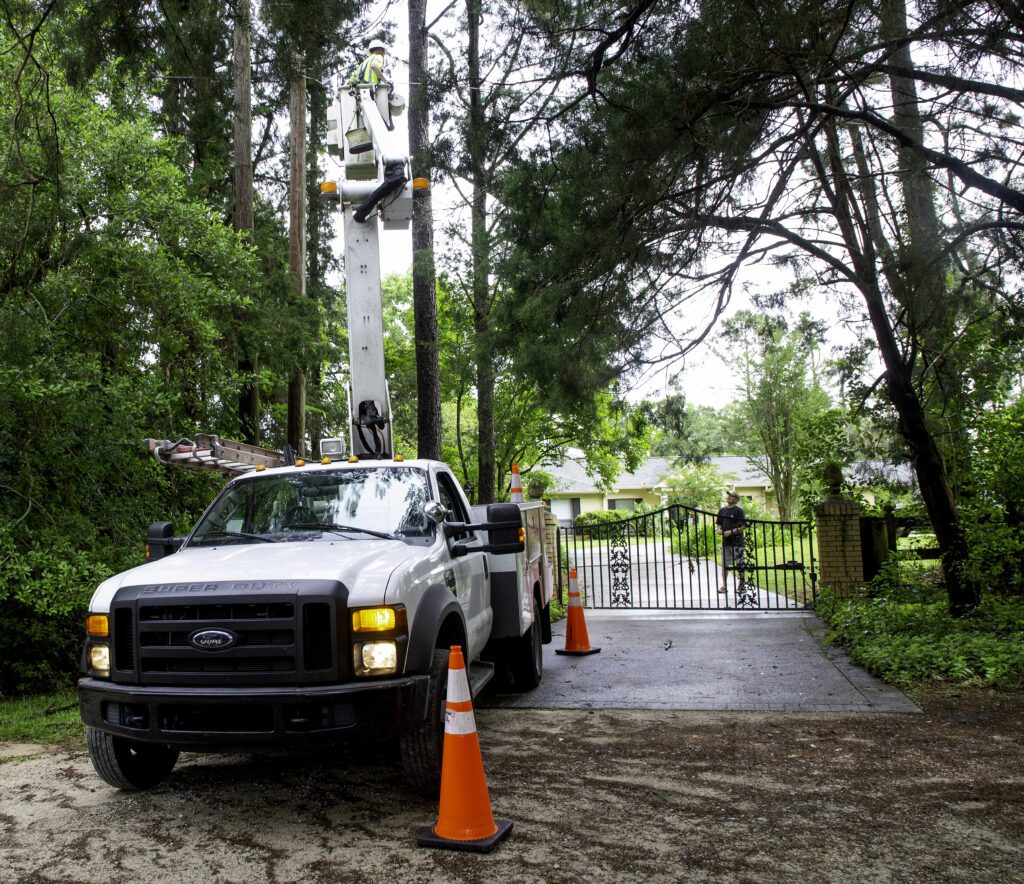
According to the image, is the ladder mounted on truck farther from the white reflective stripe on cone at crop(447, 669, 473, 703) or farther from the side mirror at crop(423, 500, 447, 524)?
the white reflective stripe on cone at crop(447, 669, 473, 703)

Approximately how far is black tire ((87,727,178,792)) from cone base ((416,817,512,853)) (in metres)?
1.59

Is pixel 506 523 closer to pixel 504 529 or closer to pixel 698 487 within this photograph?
pixel 504 529

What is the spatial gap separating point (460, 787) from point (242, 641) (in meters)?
1.33

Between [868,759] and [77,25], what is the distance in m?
7.46

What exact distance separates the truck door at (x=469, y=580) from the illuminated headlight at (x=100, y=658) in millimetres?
1977

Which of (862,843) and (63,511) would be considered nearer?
(862,843)

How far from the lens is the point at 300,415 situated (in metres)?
17.0

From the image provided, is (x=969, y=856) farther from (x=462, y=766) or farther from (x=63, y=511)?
(x=63, y=511)

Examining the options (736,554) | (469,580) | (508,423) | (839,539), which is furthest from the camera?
(508,423)

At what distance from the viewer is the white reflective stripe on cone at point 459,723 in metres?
4.25

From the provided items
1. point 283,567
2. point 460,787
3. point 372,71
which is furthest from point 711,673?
point 372,71

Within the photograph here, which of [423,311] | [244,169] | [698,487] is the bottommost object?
[698,487]

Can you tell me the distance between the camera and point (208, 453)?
7285mm

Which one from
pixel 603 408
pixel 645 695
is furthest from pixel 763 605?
pixel 645 695
